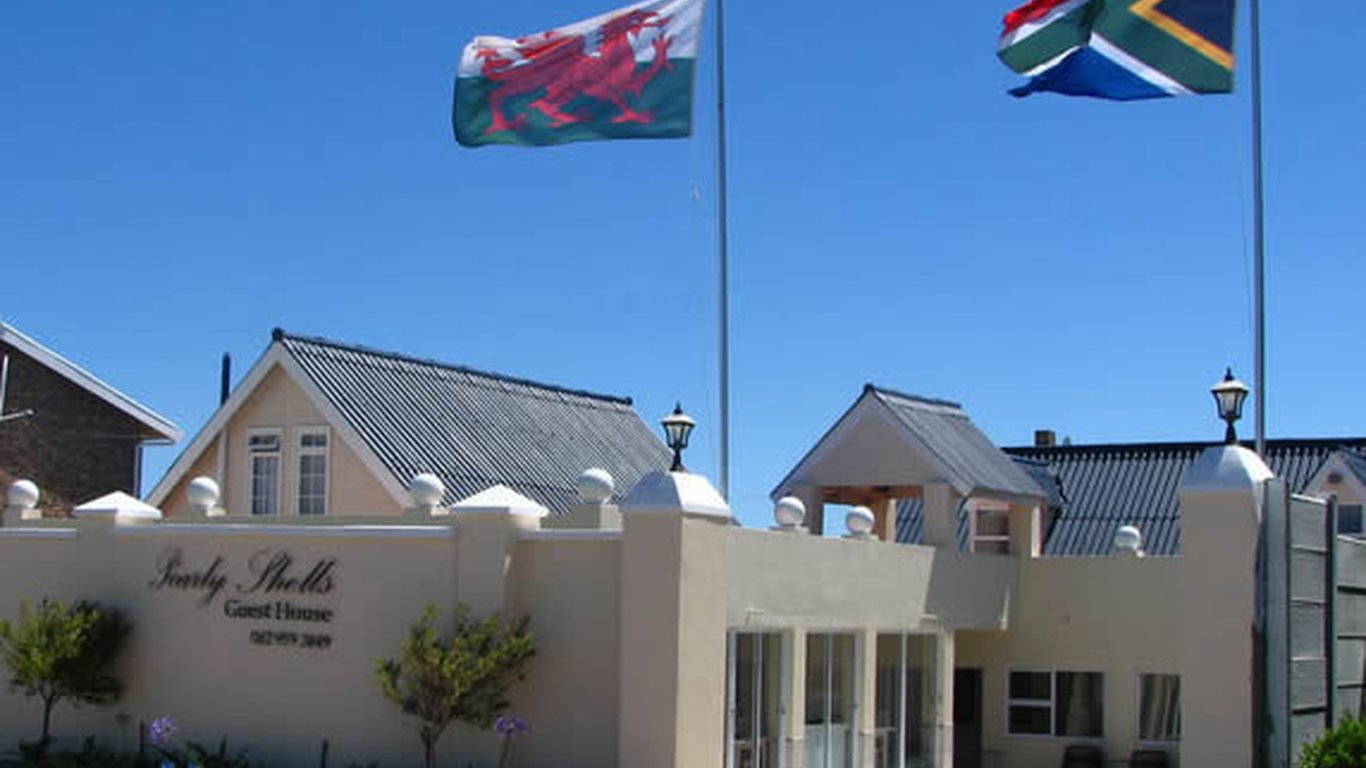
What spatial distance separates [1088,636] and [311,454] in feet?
39.3

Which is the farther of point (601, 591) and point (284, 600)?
point (284, 600)

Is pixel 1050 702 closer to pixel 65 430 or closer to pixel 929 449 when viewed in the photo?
pixel 929 449

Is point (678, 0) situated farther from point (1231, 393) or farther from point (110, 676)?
point (110, 676)

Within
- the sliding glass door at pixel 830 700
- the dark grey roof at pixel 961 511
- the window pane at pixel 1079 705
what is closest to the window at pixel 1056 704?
the window pane at pixel 1079 705

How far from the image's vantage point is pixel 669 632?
1922 cm

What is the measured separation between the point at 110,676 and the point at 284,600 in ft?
8.58

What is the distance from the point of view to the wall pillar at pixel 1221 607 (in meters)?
17.3

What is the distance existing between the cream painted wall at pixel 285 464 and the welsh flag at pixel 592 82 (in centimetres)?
594

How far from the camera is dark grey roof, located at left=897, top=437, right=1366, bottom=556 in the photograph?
32469 mm

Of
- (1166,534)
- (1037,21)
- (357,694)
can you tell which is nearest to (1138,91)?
(1037,21)

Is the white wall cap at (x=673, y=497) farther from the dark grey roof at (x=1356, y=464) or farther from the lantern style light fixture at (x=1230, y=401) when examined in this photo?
the dark grey roof at (x=1356, y=464)

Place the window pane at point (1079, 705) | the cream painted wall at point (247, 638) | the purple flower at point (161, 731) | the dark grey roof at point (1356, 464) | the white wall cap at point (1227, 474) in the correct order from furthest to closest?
the dark grey roof at point (1356, 464) < the window pane at point (1079, 705) < the purple flower at point (161, 731) < the cream painted wall at point (247, 638) < the white wall cap at point (1227, 474)

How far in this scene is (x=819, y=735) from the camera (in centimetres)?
2367

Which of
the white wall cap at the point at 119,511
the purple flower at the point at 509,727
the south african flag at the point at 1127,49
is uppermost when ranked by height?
the south african flag at the point at 1127,49
